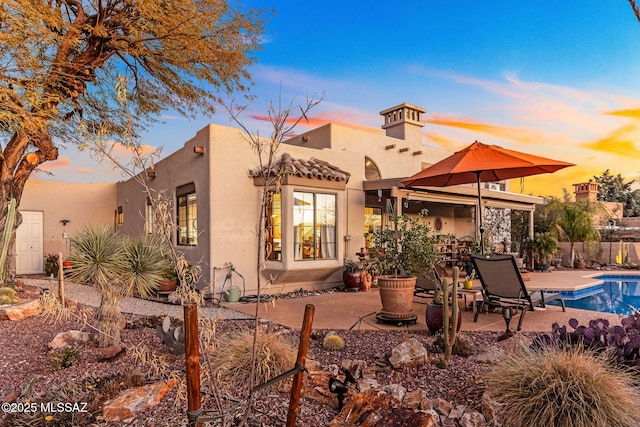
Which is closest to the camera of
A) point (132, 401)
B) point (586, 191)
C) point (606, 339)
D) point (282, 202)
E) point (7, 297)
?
point (132, 401)

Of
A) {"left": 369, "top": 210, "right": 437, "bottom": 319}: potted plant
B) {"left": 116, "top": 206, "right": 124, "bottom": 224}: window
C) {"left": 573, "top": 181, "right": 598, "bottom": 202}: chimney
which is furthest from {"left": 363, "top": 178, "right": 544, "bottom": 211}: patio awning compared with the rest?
{"left": 573, "top": 181, "right": 598, "bottom": 202}: chimney

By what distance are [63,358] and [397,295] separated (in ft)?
15.0

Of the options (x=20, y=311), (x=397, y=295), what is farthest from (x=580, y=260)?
(x=20, y=311)

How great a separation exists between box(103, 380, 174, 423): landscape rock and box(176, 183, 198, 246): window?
7.09 metres

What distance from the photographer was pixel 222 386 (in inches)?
134

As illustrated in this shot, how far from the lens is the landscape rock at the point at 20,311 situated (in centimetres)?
642

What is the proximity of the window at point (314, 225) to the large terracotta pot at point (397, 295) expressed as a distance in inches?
151

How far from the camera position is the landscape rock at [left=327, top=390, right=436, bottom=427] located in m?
2.74

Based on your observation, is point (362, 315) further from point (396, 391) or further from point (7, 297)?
point (7, 297)

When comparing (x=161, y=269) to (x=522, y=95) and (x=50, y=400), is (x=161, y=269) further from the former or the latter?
(x=522, y=95)

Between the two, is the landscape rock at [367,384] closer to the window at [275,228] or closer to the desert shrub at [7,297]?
the window at [275,228]

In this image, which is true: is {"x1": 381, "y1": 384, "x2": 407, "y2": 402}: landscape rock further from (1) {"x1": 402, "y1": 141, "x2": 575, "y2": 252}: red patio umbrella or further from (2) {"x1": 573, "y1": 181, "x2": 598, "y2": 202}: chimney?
(2) {"x1": 573, "y1": 181, "x2": 598, "y2": 202}: chimney

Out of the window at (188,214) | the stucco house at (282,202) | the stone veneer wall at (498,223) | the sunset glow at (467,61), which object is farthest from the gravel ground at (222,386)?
the stone veneer wall at (498,223)

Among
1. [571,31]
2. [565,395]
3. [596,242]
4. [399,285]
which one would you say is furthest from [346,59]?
[596,242]
